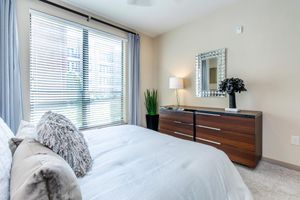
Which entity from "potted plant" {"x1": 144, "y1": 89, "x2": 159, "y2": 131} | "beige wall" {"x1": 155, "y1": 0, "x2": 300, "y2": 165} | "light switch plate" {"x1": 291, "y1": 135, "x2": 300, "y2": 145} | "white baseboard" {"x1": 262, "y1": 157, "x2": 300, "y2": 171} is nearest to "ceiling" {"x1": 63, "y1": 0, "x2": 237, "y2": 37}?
"beige wall" {"x1": 155, "y1": 0, "x2": 300, "y2": 165}

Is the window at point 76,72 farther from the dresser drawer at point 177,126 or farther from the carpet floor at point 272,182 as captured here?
the carpet floor at point 272,182

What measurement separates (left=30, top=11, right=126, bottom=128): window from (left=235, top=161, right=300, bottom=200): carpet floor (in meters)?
2.60

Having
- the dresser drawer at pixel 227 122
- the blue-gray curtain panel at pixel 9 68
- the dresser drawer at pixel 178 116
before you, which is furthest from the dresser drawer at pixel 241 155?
the blue-gray curtain panel at pixel 9 68

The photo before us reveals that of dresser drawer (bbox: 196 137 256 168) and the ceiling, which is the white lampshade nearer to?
the ceiling

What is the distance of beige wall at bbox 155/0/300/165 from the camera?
7.52 ft

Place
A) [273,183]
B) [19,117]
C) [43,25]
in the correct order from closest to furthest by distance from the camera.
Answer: [273,183] → [19,117] → [43,25]

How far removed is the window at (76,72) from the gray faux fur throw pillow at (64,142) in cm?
178

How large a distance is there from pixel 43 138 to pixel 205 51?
3.09 meters

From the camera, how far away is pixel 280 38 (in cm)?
238

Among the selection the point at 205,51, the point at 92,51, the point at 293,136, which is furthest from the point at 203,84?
the point at 92,51

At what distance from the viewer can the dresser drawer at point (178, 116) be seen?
2.89 meters

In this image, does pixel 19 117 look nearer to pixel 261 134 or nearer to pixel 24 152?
pixel 24 152

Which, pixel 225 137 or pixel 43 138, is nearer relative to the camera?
pixel 43 138

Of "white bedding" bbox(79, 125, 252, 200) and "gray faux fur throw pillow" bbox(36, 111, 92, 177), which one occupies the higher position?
"gray faux fur throw pillow" bbox(36, 111, 92, 177)
